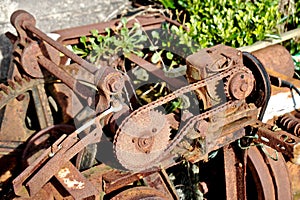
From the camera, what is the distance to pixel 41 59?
402 centimetres

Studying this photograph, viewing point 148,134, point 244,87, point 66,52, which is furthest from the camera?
point 66,52

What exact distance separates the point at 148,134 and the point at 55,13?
2.17 m

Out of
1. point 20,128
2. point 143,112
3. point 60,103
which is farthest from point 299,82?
point 20,128

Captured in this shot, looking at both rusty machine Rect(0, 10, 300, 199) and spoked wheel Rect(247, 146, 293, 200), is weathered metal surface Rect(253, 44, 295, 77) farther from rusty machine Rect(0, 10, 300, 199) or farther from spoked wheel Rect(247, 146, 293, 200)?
spoked wheel Rect(247, 146, 293, 200)

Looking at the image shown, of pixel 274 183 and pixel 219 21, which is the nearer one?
pixel 274 183

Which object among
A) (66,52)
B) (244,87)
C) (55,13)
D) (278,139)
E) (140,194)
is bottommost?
(140,194)

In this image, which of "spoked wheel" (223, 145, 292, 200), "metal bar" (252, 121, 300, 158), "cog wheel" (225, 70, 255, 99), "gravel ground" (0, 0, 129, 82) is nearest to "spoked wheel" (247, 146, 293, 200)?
"spoked wheel" (223, 145, 292, 200)

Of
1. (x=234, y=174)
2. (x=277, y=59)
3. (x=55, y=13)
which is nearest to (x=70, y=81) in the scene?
(x=234, y=174)

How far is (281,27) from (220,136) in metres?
2.31

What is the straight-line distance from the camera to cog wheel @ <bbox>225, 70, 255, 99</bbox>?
10.7 feet

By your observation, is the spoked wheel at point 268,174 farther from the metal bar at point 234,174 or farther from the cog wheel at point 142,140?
the cog wheel at point 142,140

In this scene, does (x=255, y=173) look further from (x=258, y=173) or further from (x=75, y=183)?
(x=75, y=183)

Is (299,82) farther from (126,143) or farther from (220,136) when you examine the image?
(126,143)

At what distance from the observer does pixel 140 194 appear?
331cm
